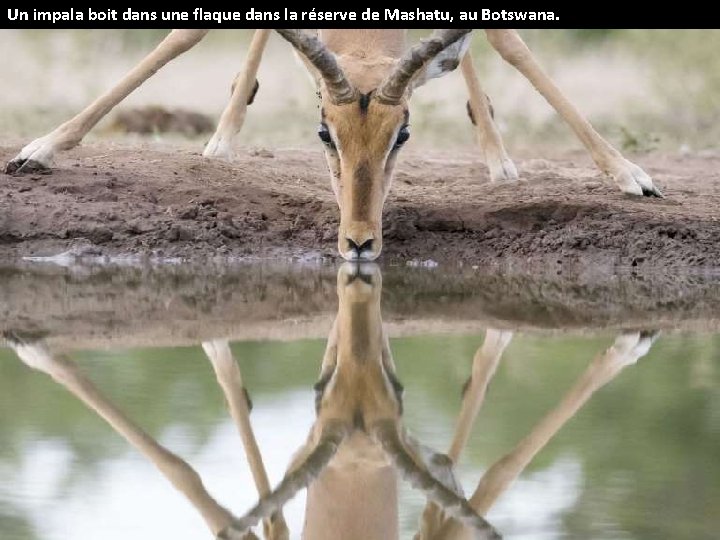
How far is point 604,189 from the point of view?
452 inches

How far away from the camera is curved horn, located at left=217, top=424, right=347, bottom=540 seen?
4195 mm

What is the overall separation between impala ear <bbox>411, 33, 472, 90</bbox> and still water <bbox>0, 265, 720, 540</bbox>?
154 centimetres

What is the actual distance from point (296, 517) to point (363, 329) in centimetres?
310

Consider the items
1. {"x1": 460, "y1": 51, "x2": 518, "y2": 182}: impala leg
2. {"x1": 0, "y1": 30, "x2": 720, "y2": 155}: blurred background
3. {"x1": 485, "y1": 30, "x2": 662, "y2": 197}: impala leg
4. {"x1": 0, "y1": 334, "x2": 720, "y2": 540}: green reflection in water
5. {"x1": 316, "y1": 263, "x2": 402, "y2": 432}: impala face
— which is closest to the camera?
{"x1": 0, "y1": 334, "x2": 720, "y2": 540}: green reflection in water

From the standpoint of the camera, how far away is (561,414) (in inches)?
222

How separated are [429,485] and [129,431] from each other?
114cm

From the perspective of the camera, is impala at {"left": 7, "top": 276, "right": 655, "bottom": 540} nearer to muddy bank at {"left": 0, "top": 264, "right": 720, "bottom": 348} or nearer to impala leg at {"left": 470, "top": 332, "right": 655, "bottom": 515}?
impala leg at {"left": 470, "top": 332, "right": 655, "bottom": 515}

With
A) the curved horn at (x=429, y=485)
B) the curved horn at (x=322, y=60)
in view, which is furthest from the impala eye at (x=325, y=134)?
the curved horn at (x=429, y=485)

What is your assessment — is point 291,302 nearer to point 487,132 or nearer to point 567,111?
point 567,111

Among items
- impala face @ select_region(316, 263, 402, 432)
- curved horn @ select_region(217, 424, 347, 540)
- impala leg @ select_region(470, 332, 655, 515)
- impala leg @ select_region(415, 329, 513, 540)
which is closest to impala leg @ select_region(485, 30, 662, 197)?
impala face @ select_region(316, 263, 402, 432)

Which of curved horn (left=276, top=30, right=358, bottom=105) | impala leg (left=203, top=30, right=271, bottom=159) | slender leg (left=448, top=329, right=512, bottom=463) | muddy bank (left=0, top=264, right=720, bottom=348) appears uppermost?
impala leg (left=203, top=30, right=271, bottom=159)

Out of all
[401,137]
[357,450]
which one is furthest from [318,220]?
[357,450]

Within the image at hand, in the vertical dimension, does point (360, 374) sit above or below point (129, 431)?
above
